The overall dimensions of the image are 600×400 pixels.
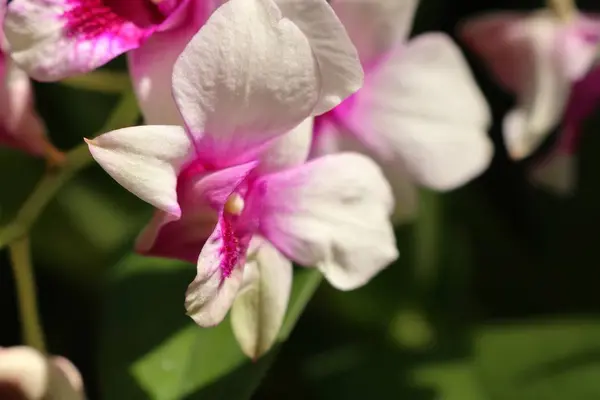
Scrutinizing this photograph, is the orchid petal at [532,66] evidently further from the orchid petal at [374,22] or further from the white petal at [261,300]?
the white petal at [261,300]

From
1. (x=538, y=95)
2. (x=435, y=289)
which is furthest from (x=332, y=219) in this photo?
(x=435, y=289)

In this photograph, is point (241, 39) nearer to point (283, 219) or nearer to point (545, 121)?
point (283, 219)

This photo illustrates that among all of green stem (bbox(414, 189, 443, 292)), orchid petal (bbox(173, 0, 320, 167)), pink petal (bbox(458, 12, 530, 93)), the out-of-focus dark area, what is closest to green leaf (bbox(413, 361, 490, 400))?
the out-of-focus dark area

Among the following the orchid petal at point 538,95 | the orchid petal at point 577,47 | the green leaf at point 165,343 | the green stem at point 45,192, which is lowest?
the green leaf at point 165,343

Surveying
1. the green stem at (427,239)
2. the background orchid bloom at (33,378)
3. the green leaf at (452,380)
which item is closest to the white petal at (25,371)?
the background orchid bloom at (33,378)

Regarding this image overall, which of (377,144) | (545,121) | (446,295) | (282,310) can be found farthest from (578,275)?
(282,310)

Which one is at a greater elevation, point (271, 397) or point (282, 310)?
point (282, 310)

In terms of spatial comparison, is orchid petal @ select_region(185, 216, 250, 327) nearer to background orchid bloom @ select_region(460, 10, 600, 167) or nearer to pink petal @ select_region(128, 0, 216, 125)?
pink petal @ select_region(128, 0, 216, 125)

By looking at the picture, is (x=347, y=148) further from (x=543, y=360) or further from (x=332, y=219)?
(x=543, y=360)
